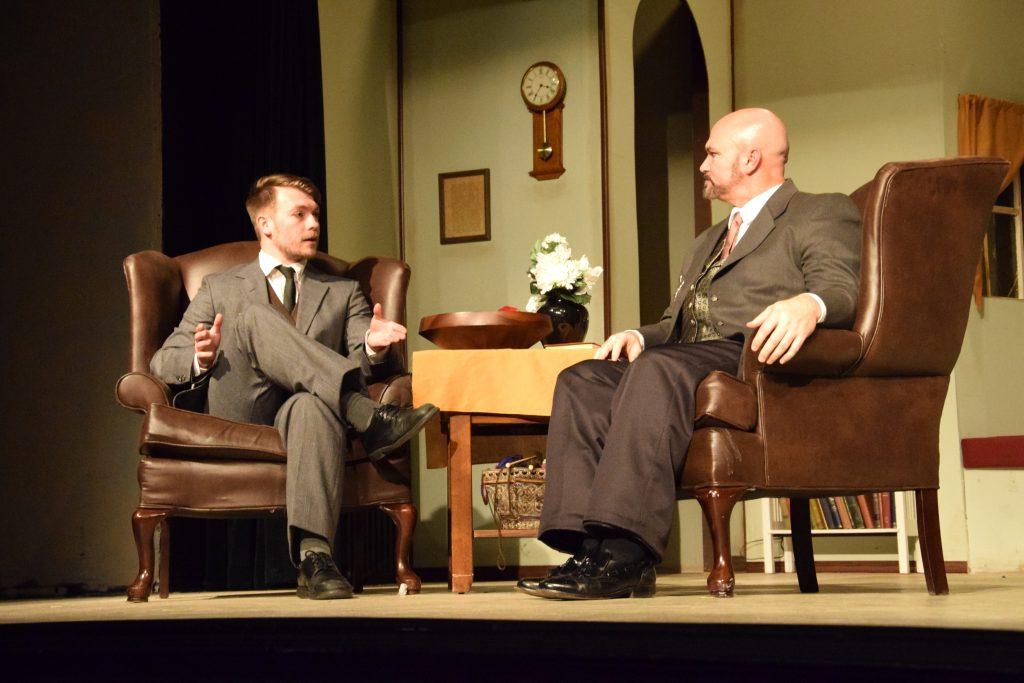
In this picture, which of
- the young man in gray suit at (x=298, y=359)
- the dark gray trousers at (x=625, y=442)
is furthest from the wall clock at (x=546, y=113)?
the dark gray trousers at (x=625, y=442)

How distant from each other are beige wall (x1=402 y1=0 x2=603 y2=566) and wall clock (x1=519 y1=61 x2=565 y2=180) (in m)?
0.04

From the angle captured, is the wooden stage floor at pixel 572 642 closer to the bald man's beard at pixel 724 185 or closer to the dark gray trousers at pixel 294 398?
the dark gray trousers at pixel 294 398

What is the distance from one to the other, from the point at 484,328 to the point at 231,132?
5.58 feet

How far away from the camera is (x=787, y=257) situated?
9.86 feet

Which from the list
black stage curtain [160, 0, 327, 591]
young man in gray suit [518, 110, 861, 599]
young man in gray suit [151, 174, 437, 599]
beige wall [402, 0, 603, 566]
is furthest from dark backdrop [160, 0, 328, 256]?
young man in gray suit [518, 110, 861, 599]

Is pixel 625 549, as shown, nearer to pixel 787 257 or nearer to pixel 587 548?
pixel 587 548

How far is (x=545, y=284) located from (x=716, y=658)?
95.4 inches

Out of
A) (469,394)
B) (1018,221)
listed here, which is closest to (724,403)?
(469,394)

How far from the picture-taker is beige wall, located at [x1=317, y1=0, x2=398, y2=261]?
5352mm

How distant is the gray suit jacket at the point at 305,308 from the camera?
367 centimetres

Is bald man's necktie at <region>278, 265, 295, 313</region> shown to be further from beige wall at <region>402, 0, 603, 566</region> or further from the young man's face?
beige wall at <region>402, 0, 603, 566</region>

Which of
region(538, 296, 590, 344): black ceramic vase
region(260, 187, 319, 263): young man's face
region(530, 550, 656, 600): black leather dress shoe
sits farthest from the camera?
region(538, 296, 590, 344): black ceramic vase

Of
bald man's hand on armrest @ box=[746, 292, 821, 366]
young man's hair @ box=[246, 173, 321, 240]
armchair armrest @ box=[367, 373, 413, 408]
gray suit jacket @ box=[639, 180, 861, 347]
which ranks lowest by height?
armchair armrest @ box=[367, 373, 413, 408]

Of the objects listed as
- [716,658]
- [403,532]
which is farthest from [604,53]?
[716,658]
